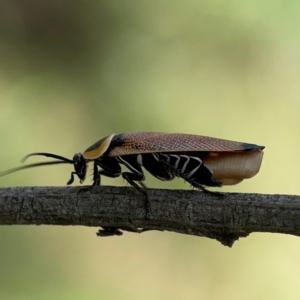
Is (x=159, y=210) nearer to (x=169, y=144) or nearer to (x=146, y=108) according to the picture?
(x=169, y=144)

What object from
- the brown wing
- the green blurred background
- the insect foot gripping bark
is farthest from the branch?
the green blurred background

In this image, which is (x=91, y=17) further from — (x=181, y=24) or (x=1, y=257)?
(x=1, y=257)

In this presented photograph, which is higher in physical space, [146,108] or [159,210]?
[146,108]

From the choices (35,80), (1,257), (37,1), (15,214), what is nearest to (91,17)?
(37,1)

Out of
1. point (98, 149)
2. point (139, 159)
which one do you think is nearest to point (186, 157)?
point (139, 159)

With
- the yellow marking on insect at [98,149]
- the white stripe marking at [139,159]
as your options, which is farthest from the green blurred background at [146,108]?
the white stripe marking at [139,159]

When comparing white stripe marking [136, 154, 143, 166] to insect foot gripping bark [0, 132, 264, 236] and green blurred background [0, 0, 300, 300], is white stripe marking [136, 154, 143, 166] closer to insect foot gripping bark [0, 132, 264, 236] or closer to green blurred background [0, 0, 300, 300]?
insect foot gripping bark [0, 132, 264, 236]

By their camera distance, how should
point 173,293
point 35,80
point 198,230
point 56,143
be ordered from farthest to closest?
point 35,80, point 56,143, point 173,293, point 198,230
